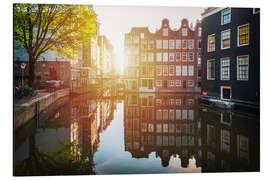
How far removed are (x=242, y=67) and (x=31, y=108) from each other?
387 inches

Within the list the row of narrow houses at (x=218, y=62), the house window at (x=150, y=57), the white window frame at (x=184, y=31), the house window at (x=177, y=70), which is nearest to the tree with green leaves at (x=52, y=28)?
the row of narrow houses at (x=218, y=62)

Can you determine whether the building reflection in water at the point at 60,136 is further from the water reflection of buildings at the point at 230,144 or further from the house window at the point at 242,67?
the house window at the point at 242,67

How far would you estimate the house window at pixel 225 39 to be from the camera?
1127 cm

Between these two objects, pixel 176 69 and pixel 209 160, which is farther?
pixel 176 69

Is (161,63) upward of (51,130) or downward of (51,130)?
upward

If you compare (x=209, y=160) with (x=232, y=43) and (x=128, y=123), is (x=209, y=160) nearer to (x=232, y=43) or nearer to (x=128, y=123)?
(x=128, y=123)

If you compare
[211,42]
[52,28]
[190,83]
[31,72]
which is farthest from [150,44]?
[31,72]

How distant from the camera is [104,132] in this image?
7184mm

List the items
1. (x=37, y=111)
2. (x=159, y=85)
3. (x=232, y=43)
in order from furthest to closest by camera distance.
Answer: (x=159, y=85)
(x=232, y=43)
(x=37, y=111)

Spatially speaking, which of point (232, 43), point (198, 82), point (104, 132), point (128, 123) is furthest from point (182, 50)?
point (104, 132)

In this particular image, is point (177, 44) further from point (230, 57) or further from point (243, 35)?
point (243, 35)

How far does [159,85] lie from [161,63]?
149 inches

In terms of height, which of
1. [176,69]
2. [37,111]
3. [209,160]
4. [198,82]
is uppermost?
[176,69]

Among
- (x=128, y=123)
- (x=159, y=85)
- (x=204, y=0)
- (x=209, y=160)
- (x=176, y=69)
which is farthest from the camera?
(x=176, y=69)
